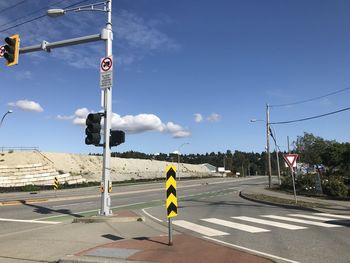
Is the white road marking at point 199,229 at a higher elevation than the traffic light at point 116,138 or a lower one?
lower

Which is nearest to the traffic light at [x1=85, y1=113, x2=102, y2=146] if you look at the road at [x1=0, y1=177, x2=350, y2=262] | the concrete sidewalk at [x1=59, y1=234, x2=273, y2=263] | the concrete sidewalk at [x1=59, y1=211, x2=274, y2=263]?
the road at [x1=0, y1=177, x2=350, y2=262]

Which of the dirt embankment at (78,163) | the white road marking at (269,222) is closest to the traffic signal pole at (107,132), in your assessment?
the white road marking at (269,222)

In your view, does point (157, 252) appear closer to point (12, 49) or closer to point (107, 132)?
point (107, 132)

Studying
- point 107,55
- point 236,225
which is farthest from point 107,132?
point 236,225

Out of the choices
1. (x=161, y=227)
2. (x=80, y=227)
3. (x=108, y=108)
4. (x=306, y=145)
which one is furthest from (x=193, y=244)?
(x=306, y=145)

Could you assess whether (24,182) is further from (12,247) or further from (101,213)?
(12,247)

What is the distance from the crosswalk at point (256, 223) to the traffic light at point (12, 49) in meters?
8.86

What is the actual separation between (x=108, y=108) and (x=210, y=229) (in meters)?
6.17

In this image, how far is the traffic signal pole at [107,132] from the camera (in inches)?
632

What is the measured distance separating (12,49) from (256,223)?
1134 cm

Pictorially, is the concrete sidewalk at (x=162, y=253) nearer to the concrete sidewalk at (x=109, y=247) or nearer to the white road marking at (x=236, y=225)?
the concrete sidewalk at (x=109, y=247)

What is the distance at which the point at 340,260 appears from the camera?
8.60 metres

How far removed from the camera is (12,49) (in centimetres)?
1694

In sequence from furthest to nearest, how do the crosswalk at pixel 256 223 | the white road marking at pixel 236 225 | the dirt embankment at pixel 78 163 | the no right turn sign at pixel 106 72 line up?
the dirt embankment at pixel 78 163
the no right turn sign at pixel 106 72
the crosswalk at pixel 256 223
the white road marking at pixel 236 225
